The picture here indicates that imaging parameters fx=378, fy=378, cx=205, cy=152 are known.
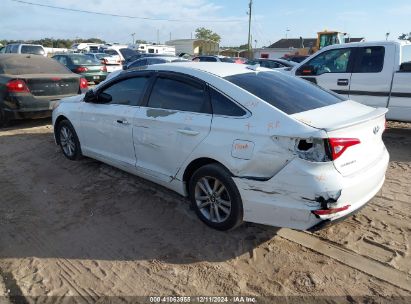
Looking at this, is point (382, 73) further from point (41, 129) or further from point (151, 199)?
point (41, 129)

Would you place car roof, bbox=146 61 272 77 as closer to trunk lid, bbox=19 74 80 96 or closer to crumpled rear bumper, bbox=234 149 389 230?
crumpled rear bumper, bbox=234 149 389 230

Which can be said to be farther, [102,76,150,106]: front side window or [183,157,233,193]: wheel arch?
[102,76,150,106]: front side window

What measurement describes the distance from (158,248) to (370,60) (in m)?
5.85

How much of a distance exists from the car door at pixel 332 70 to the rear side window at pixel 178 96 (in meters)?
4.66

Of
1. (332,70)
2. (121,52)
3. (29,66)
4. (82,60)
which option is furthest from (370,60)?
(121,52)

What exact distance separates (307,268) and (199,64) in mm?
2513

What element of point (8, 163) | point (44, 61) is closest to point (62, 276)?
point (8, 163)

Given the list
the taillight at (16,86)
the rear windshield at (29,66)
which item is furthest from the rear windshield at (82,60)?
the taillight at (16,86)

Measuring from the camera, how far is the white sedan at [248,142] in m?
3.07

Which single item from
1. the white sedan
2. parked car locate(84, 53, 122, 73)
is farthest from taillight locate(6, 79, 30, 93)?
parked car locate(84, 53, 122, 73)

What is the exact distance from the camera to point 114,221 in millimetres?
4055

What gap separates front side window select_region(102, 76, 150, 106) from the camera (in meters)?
4.54

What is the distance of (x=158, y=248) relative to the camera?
3.55 meters

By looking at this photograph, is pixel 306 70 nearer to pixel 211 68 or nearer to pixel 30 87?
pixel 211 68
